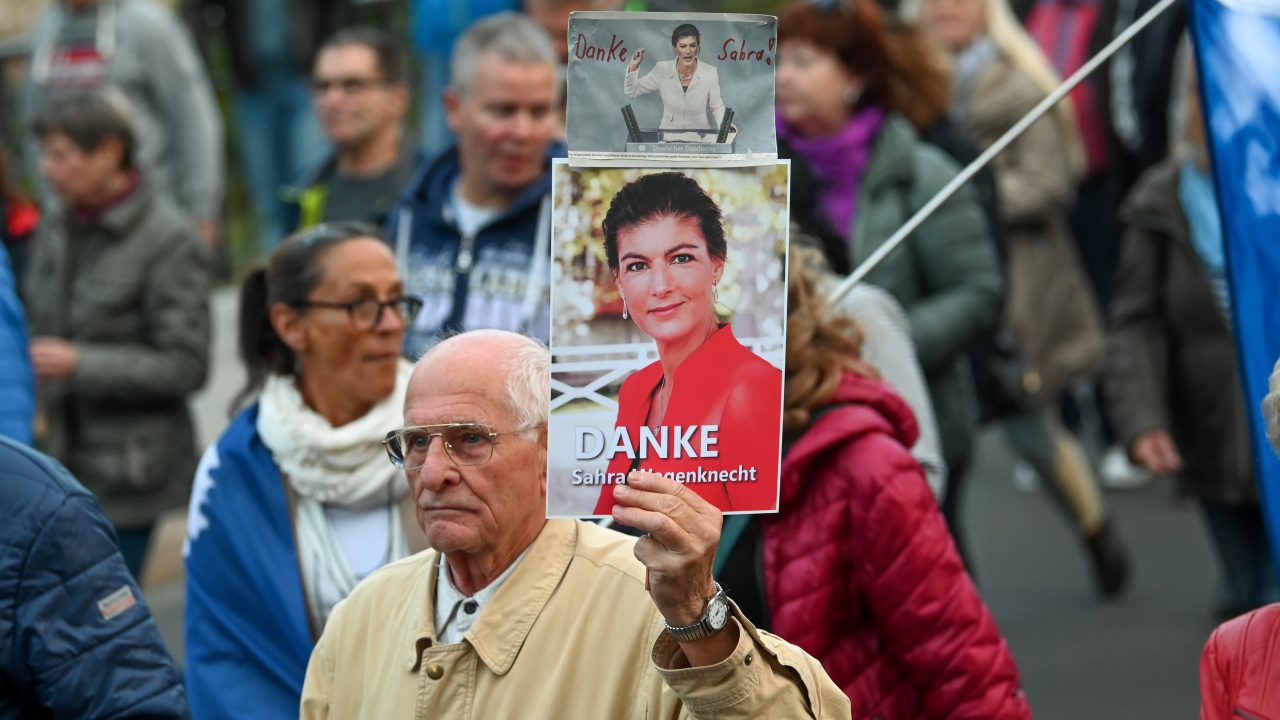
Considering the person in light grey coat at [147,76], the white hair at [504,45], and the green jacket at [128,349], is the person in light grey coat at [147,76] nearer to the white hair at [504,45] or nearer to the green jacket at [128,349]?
the green jacket at [128,349]

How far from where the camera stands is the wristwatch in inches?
113

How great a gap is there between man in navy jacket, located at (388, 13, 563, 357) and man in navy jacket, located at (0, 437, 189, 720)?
6.99 ft

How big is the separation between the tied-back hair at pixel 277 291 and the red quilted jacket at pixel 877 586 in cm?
131

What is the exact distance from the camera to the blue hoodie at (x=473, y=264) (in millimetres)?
5570

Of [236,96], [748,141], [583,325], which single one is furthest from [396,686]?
[236,96]

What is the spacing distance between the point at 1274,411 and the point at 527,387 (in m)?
1.19

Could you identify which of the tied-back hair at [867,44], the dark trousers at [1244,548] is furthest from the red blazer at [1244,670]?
the dark trousers at [1244,548]

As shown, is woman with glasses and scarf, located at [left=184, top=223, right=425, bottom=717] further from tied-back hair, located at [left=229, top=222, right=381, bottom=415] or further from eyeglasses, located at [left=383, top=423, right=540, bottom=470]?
eyeglasses, located at [left=383, top=423, right=540, bottom=470]

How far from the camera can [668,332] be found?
113 inches

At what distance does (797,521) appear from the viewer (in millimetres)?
3926

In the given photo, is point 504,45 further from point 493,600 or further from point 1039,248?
point 1039,248

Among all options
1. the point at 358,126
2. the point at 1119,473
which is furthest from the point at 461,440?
the point at 1119,473

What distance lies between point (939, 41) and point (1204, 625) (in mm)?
2757

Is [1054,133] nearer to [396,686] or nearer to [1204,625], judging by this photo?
[1204,625]
